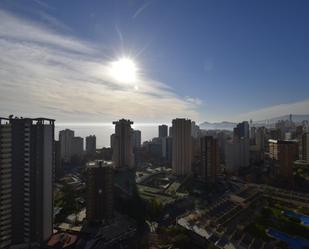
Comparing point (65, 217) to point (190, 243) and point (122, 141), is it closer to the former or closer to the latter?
point (190, 243)

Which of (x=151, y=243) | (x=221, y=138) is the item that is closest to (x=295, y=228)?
(x=151, y=243)

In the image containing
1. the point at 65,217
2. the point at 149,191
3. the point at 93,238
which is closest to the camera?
the point at 93,238

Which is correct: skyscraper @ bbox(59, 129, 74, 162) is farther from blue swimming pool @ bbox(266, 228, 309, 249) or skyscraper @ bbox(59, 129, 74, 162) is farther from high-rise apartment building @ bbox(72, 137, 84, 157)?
blue swimming pool @ bbox(266, 228, 309, 249)

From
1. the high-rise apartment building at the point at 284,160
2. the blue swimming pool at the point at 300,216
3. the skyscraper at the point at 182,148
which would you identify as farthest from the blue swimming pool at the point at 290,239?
the skyscraper at the point at 182,148

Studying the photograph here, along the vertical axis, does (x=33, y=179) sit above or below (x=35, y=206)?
above

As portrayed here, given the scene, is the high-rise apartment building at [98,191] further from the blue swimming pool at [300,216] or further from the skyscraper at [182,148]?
the skyscraper at [182,148]

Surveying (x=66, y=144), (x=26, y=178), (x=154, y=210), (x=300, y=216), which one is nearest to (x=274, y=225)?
(x=300, y=216)

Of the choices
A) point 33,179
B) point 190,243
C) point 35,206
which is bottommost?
point 190,243
